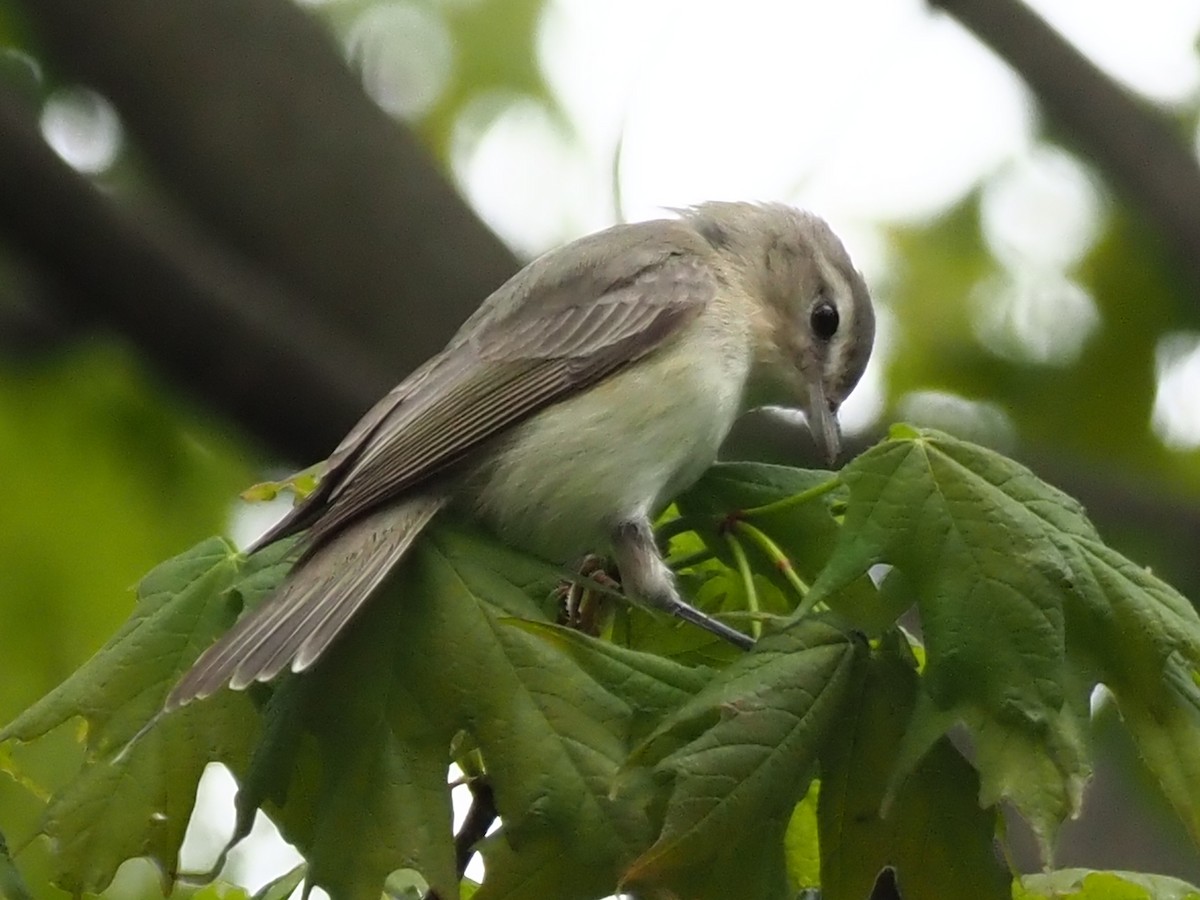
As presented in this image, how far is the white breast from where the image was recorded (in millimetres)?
2980

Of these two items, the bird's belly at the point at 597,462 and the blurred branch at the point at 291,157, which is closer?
the bird's belly at the point at 597,462

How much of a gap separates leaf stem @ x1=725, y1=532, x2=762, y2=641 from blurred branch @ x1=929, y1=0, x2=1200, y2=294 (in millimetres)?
2979

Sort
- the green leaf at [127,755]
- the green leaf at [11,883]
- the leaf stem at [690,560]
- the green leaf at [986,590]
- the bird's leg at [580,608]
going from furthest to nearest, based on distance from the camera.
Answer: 1. the leaf stem at [690,560]
2. the bird's leg at [580,608]
3. the green leaf at [127,755]
4. the green leaf at [986,590]
5. the green leaf at [11,883]

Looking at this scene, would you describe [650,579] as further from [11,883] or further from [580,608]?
[11,883]

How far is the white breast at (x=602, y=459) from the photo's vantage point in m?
2.98

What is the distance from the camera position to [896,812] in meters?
2.25

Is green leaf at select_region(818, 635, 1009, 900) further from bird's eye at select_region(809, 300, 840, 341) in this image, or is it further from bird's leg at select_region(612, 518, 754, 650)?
bird's eye at select_region(809, 300, 840, 341)

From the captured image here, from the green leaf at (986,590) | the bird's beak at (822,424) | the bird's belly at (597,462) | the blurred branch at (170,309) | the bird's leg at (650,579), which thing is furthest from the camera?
the blurred branch at (170,309)

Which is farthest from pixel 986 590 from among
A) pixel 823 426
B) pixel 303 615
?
pixel 823 426

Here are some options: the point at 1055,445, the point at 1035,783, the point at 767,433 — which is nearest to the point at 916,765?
the point at 1035,783

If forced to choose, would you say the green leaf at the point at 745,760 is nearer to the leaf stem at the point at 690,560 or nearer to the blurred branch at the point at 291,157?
the leaf stem at the point at 690,560

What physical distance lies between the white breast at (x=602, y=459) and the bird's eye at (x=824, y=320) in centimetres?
62

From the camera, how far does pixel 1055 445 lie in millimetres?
5480

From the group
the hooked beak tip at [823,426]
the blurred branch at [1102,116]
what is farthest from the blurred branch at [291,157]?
the hooked beak tip at [823,426]
